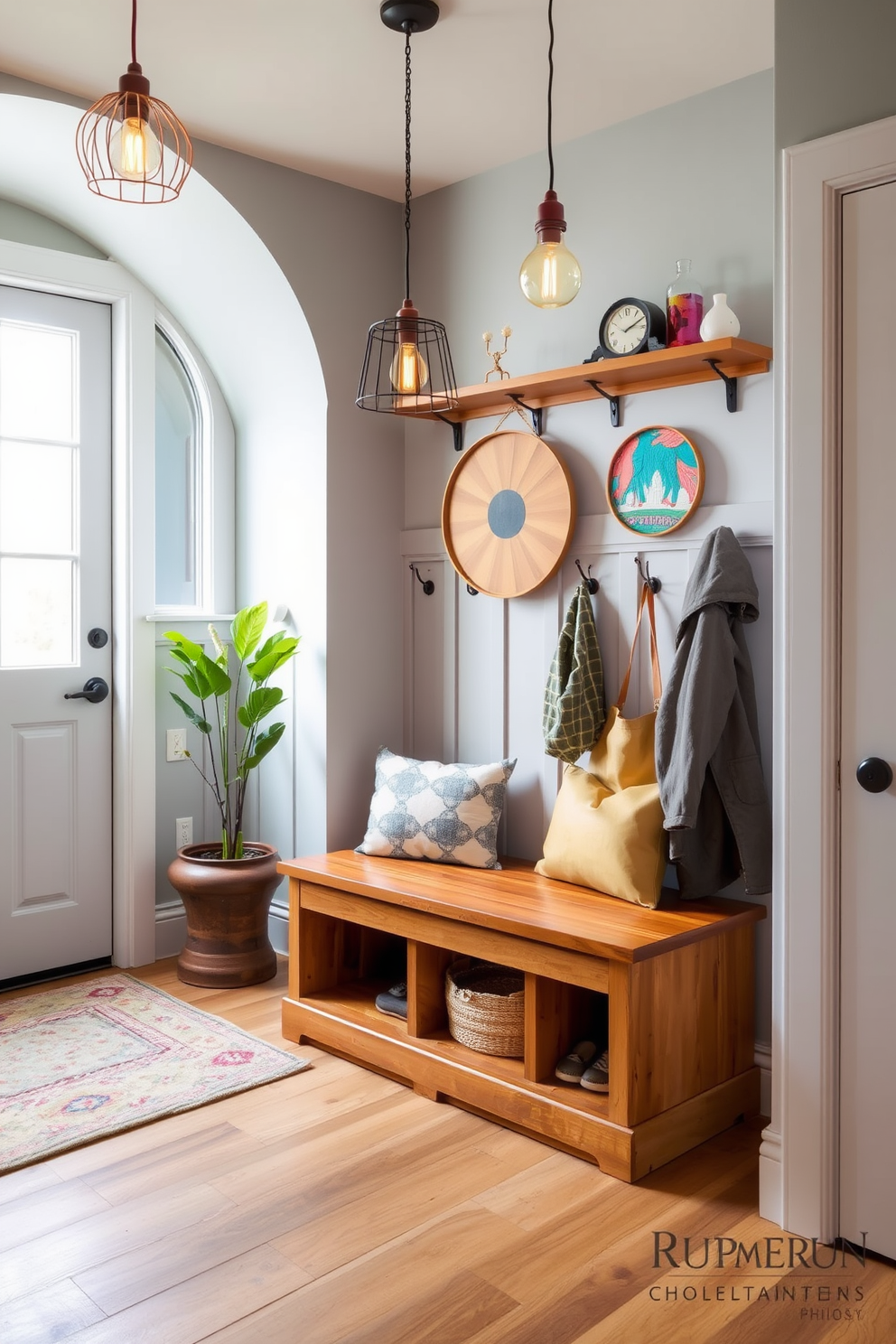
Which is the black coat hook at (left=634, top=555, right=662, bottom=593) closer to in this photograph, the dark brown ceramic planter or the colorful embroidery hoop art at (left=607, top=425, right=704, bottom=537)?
the colorful embroidery hoop art at (left=607, top=425, right=704, bottom=537)

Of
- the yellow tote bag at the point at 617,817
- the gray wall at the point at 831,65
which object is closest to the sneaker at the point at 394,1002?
the yellow tote bag at the point at 617,817

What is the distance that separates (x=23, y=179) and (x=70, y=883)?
2.14 metres

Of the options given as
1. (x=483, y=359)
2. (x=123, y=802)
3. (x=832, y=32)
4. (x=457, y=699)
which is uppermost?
(x=832, y=32)

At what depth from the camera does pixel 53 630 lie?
11.6 ft

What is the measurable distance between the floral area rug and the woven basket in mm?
449

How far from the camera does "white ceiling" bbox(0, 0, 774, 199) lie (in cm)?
246

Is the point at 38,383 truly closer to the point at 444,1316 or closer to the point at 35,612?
the point at 35,612

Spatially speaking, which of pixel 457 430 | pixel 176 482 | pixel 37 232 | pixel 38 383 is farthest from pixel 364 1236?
pixel 37 232

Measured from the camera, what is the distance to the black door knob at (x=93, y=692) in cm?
357

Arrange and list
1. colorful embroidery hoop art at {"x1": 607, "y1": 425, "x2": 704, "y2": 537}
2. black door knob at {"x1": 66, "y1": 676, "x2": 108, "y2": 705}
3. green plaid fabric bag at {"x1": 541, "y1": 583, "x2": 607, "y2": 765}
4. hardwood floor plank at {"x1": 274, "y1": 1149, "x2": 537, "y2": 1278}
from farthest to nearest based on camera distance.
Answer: black door knob at {"x1": 66, "y1": 676, "x2": 108, "y2": 705} < green plaid fabric bag at {"x1": 541, "y1": 583, "x2": 607, "y2": 765} < colorful embroidery hoop art at {"x1": 607, "y1": 425, "x2": 704, "y2": 537} < hardwood floor plank at {"x1": 274, "y1": 1149, "x2": 537, "y2": 1278}

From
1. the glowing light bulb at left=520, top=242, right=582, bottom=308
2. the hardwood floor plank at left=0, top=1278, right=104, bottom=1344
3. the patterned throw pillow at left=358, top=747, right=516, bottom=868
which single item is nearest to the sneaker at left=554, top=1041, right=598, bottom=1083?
the patterned throw pillow at left=358, top=747, right=516, bottom=868

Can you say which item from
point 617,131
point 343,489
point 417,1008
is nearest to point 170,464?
point 343,489

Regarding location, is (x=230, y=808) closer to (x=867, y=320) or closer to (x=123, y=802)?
(x=123, y=802)

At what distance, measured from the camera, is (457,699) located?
11.3 feet
